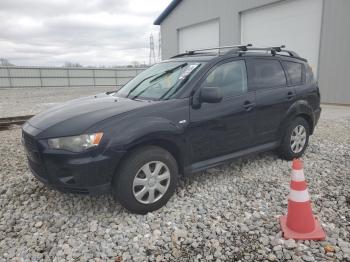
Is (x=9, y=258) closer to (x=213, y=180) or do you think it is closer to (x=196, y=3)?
(x=213, y=180)

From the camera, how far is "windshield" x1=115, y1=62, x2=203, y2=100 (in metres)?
3.74

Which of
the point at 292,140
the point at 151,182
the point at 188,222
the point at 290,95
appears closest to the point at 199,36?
the point at 290,95

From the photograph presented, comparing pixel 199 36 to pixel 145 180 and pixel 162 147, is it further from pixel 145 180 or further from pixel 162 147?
pixel 145 180

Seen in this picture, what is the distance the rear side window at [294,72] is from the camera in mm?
4855

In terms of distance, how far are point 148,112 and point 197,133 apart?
68cm

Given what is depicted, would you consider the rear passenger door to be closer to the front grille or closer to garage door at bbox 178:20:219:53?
the front grille

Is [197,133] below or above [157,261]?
above

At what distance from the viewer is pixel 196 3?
15.6m

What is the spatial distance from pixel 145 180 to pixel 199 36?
1392 centimetres

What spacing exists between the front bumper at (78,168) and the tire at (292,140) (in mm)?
2871

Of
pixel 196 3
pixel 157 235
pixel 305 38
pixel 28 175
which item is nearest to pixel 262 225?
pixel 157 235

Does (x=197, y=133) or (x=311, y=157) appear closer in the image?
(x=197, y=133)

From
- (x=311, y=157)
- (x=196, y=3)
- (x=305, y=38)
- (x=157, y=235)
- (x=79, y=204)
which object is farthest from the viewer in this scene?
(x=196, y=3)

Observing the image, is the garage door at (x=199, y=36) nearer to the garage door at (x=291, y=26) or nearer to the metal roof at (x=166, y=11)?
the metal roof at (x=166, y=11)
